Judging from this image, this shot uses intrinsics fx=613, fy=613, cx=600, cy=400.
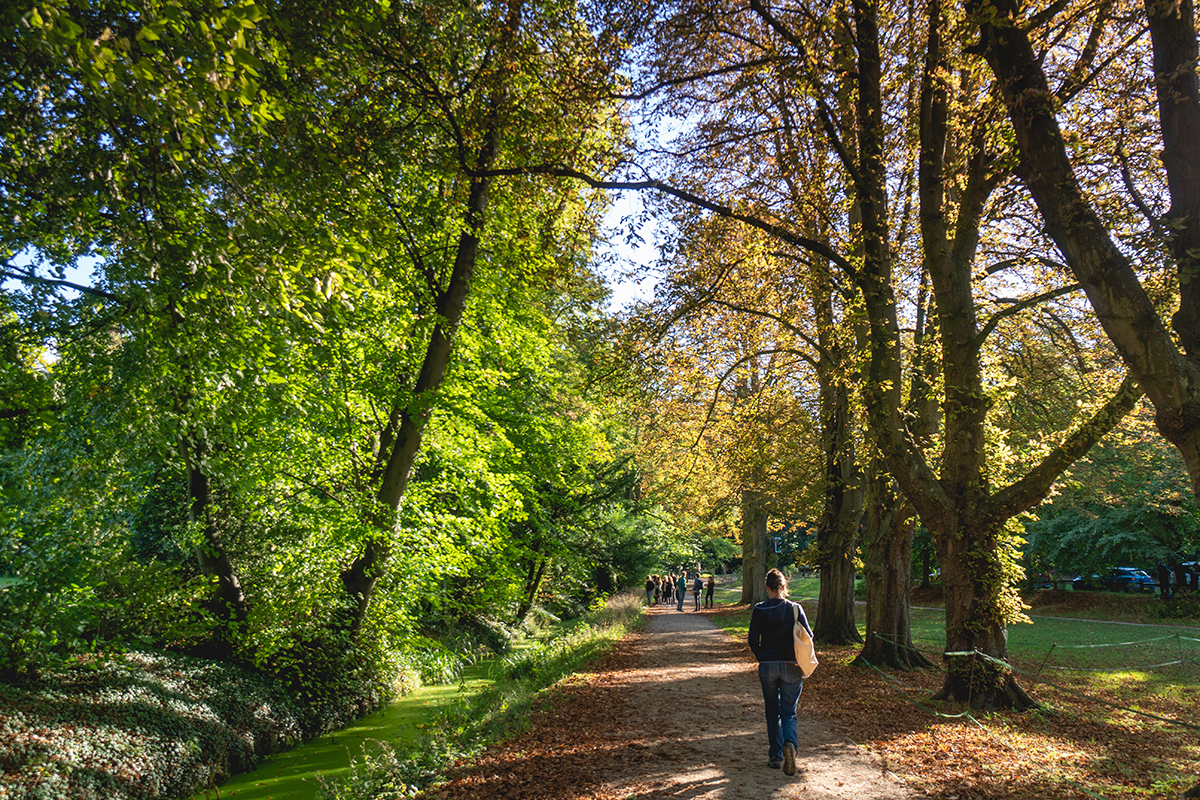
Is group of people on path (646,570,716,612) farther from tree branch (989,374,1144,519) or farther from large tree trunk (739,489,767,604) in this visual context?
tree branch (989,374,1144,519)

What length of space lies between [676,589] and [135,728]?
30.4 meters

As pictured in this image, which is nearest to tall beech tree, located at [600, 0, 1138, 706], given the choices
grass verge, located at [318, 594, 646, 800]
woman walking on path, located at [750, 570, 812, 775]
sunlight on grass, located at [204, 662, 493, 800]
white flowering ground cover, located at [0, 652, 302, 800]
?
woman walking on path, located at [750, 570, 812, 775]

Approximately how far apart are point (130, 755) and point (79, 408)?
4002mm

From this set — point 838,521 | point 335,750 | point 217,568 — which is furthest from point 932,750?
point 217,568

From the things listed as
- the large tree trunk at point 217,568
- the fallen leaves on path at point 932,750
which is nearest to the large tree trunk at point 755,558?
the fallen leaves on path at point 932,750

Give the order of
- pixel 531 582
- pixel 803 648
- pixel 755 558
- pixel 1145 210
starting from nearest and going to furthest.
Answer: pixel 803 648 → pixel 1145 210 → pixel 531 582 → pixel 755 558

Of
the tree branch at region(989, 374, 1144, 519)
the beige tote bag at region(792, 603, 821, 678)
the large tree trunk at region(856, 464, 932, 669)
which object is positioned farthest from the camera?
the large tree trunk at region(856, 464, 932, 669)

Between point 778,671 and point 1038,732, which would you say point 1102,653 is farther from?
point 778,671

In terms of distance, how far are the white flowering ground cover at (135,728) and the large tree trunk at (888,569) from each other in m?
10.9

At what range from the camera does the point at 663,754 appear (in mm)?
6660

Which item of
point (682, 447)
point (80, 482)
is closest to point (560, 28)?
point (80, 482)

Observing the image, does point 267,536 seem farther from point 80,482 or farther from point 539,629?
point 539,629

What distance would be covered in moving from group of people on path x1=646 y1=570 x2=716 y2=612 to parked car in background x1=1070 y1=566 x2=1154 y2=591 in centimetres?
1750

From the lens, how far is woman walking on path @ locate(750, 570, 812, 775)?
19.5ft
